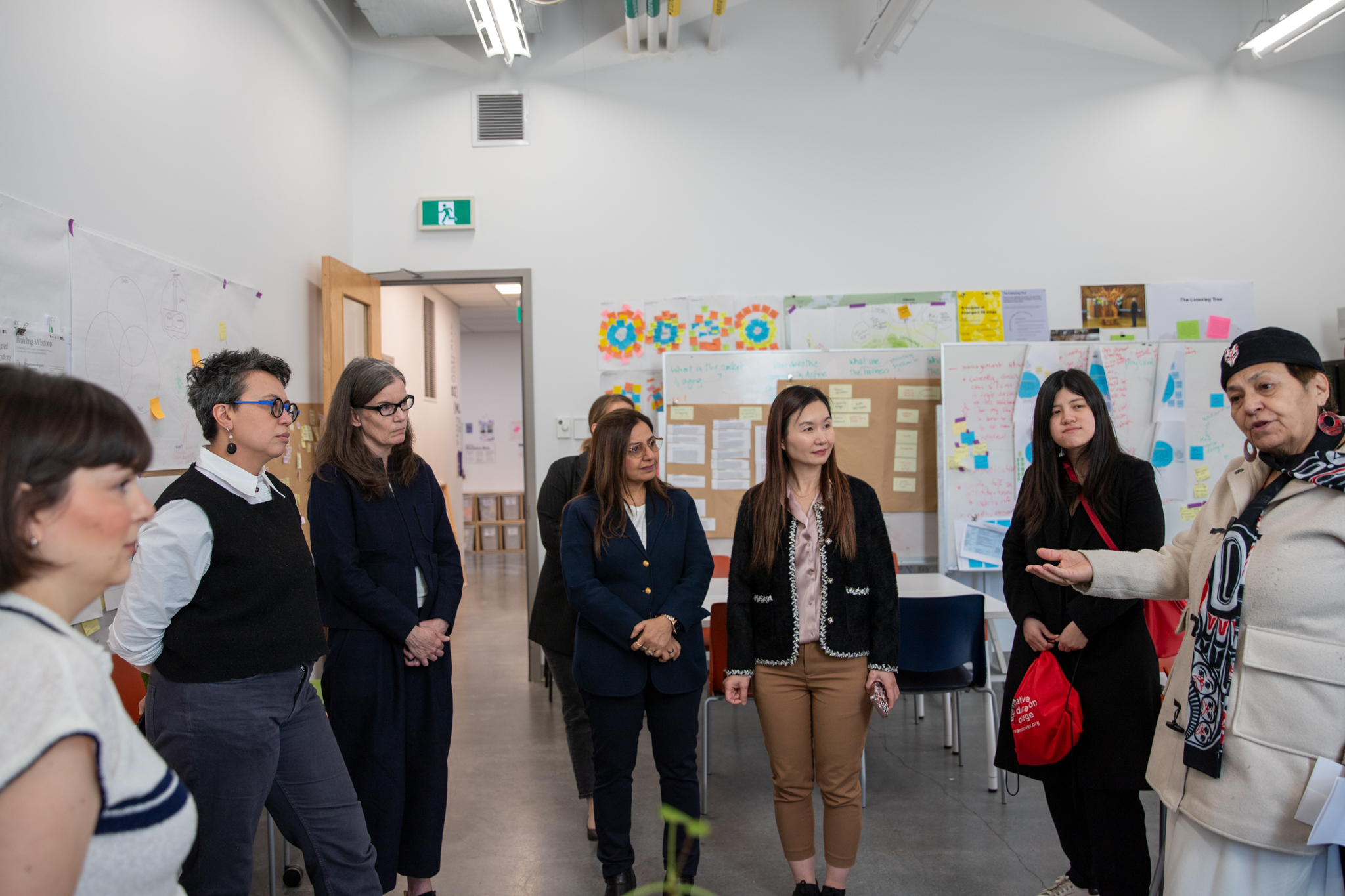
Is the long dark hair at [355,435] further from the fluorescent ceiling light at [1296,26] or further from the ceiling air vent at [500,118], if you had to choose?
the fluorescent ceiling light at [1296,26]

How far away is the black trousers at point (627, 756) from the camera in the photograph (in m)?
2.23

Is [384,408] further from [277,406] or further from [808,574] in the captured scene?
[808,574]

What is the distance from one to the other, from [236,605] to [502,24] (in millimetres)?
3303

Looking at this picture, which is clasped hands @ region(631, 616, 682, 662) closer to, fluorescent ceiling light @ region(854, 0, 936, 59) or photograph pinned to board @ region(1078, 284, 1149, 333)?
fluorescent ceiling light @ region(854, 0, 936, 59)

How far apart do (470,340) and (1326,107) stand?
9.26 m

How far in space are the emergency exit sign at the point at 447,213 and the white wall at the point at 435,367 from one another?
1.40 m

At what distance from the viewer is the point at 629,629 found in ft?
7.13

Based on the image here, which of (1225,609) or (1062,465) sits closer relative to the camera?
(1225,609)

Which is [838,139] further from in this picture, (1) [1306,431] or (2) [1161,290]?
(1) [1306,431]

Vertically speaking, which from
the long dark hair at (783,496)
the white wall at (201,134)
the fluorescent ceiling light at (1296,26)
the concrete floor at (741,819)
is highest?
the fluorescent ceiling light at (1296,26)

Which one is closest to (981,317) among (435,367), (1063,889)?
(1063,889)

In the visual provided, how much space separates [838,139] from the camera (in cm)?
482

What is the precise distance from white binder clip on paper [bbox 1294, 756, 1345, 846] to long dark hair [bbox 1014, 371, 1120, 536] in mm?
921

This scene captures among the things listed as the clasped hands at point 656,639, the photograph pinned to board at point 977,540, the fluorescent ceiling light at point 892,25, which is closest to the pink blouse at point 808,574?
the clasped hands at point 656,639
